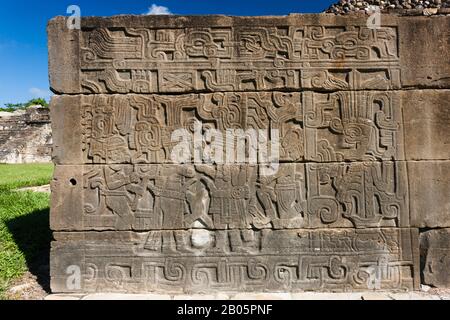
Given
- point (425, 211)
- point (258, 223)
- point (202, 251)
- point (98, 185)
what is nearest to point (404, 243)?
point (425, 211)

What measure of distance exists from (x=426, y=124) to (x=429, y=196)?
76 cm

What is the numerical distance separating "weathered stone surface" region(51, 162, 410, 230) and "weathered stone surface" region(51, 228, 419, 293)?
0.42 feet

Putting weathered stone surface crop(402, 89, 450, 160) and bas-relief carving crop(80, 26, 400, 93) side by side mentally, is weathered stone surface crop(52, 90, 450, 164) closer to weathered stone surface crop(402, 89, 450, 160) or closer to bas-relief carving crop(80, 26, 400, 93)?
weathered stone surface crop(402, 89, 450, 160)

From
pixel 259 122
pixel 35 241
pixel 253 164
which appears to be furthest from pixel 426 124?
pixel 35 241

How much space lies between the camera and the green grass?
411 centimetres

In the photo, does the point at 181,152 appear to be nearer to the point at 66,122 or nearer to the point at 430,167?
the point at 66,122

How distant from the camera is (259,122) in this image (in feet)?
12.2

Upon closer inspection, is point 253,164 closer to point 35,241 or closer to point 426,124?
point 426,124

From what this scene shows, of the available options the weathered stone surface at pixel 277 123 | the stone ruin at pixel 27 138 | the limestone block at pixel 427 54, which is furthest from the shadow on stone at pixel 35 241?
the stone ruin at pixel 27 138

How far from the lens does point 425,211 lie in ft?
12.1
